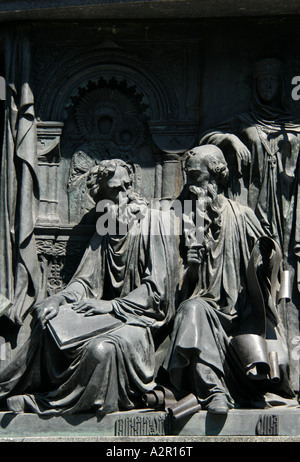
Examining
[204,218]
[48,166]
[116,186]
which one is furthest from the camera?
[48,166]

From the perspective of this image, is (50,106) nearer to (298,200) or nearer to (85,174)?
(85,174)

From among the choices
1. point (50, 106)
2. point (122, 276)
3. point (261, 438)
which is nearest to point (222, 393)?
point (261, 438)

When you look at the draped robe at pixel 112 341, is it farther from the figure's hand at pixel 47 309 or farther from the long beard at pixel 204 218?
the long beard at pixel 204 218

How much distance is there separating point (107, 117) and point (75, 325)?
74.5 inches

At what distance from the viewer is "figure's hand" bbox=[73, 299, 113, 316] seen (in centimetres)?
1070

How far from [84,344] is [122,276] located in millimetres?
733

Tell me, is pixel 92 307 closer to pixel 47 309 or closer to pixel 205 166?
pixel 47 309

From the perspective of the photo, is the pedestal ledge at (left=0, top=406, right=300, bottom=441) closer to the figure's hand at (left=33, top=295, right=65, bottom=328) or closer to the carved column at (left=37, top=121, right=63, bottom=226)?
the figure's hand at (left=33, top=295, right=65, bottom=328)

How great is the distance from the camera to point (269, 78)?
11.3 meters

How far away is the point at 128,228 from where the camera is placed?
1103 cm

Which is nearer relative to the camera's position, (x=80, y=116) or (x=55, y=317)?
(x=55, y=317)

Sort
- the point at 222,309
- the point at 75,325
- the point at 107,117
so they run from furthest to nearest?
the point at 107,117 < the point at 222,309 < the point at 75,325

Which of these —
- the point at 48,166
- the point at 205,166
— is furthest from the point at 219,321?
the point at 48,166

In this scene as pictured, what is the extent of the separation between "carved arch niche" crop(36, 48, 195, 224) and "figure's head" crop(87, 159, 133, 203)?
0.79ft
